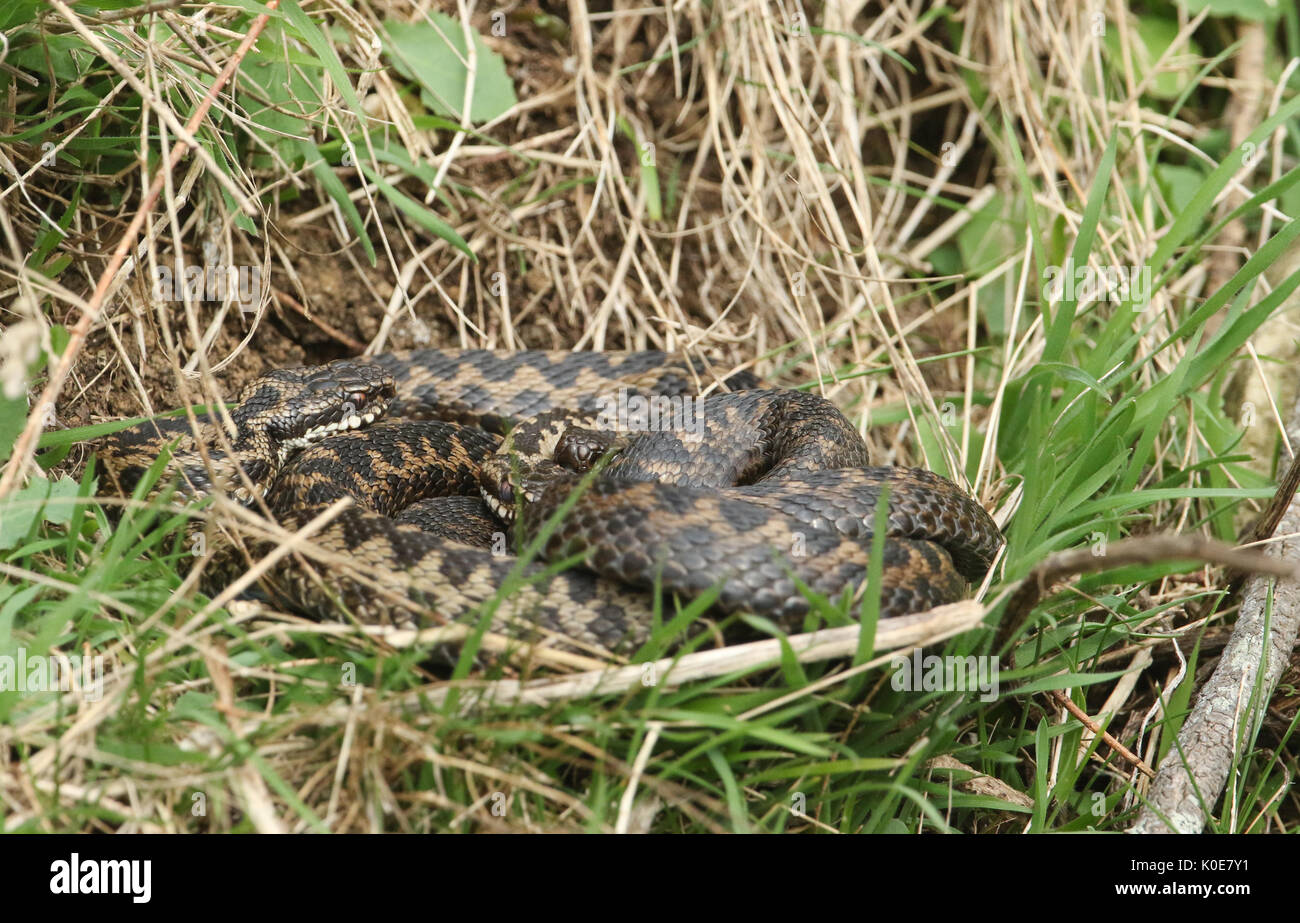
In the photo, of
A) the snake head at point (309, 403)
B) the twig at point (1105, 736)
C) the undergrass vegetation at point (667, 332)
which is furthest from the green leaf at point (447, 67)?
the twig at point (1105, 736)

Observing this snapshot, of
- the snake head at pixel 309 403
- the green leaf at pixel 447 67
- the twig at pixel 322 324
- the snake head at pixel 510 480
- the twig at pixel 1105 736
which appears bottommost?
the twig at pixel 1105 736

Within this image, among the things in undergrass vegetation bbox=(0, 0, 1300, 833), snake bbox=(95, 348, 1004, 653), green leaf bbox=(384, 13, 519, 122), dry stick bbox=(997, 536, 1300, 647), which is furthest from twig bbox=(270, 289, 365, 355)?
dry stick bbox=(997, 536, 1300, 647)

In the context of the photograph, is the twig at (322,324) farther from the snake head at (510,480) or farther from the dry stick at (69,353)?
the dry stick at (69,353)

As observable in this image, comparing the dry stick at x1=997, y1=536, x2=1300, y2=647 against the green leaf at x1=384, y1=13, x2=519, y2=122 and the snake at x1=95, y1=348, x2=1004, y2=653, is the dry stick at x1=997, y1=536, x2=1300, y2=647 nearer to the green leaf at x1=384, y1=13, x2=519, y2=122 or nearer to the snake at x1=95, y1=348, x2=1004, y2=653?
the snake at x1=95, y1=348, x2=1004, y2=653

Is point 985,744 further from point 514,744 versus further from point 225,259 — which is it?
point 225,259

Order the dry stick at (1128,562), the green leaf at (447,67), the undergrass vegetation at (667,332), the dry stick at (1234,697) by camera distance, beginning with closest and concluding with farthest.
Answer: the dry stick at (1128,562) → the undergrass vegetation at (667,332) → the dry stick at (1234,697) → the green leaf at (447,67)

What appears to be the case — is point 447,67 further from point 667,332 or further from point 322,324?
point 667,332
